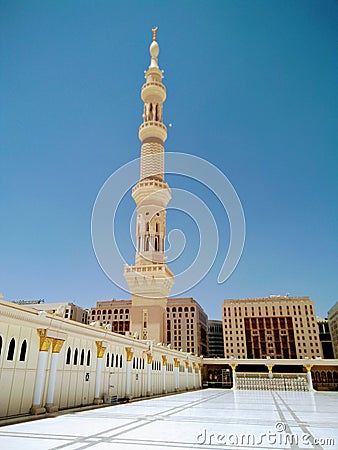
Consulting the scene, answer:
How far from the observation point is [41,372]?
41.0ft

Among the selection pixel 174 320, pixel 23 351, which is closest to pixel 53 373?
pixel 23 351

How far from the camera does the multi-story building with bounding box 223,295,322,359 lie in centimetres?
8706

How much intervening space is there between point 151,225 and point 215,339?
89.8 metres

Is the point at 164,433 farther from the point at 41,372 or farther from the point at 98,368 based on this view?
the point at 98,368

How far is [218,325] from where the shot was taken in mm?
121875

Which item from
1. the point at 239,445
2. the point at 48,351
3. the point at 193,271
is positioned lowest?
the point at 239,445

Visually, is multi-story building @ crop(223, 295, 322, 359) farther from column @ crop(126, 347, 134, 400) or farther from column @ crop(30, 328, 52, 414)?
column @ crop(30, 328, 52, 414)

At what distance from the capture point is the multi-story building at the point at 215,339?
386 ft

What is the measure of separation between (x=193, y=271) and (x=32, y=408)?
20195 millimetres

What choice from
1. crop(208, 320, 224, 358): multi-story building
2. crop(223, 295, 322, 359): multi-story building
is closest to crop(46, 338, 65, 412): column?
crop(223, 295, 322, 359): multi-story building

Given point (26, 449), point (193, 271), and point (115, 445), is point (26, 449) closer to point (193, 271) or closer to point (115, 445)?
point (115, 445)

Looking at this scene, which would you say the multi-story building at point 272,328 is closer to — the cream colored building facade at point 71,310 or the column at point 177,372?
the cream colored building facade at point 71,310

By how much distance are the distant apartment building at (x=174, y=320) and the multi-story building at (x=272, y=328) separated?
780 cm

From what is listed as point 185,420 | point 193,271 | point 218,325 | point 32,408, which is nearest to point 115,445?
point 185,420
